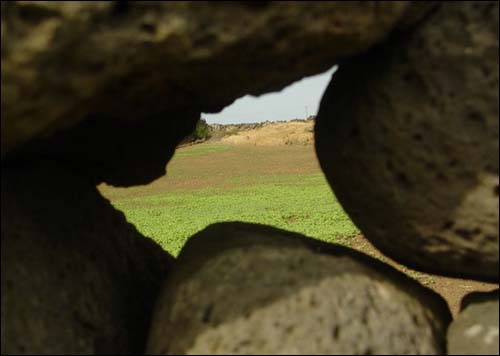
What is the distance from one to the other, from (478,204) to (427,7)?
112 cm

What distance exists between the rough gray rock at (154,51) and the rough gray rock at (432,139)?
298 mm

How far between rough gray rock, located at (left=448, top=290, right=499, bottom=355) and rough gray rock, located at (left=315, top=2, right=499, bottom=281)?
0.22 metres

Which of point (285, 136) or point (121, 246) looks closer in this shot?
point (121, 246)

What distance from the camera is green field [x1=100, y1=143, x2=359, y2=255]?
570 inches

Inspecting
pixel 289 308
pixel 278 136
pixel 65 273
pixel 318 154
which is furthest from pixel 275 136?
pixel 289 308

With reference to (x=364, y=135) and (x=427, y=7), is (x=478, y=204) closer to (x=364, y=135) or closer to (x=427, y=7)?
(x=364, y=135)

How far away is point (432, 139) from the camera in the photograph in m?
3.73

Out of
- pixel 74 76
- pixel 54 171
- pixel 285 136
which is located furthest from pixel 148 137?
pixel 285 136

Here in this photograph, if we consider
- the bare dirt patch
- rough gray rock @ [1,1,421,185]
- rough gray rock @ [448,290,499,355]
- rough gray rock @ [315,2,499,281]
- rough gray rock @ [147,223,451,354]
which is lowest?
rough gray rock @ [448,290,499,355]

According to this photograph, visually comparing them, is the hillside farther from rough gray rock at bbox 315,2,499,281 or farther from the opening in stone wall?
rough gray rock at bbox 315,2,499,281

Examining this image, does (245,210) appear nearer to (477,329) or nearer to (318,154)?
(318,154)

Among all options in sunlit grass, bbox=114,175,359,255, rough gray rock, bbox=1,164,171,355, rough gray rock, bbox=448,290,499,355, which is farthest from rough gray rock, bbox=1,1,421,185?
sunlit grass, bbox=114,175,359,255

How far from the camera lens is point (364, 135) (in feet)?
13.1

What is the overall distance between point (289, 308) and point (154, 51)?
58.0 inches
